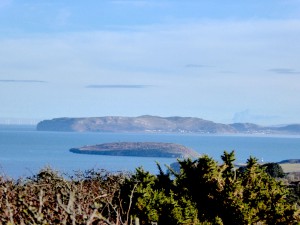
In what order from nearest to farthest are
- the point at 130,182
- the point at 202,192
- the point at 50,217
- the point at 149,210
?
the point at 50,217, the point at 149,210, the point at 130,182, the point at 202,192

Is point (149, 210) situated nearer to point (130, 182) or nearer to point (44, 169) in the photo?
point (130, 182)

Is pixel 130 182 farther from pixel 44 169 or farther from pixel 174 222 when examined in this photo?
pixel 44 169

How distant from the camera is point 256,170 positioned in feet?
62.3

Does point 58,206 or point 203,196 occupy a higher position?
point 58,206

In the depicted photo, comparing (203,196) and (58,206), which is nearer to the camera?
(58,206)

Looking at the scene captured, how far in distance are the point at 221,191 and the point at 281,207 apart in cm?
144

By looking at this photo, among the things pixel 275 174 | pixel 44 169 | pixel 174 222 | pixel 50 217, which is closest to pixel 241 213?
pixel 174 222

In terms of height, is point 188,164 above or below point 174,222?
above

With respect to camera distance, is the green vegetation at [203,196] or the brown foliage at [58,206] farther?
the green vegetation at [203,196]

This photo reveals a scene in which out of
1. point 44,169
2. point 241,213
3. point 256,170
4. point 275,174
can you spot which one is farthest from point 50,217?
point 275,174

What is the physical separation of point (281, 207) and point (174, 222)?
3.07m

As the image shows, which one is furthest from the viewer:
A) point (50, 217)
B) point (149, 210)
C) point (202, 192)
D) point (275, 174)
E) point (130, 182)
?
point (275, 174)

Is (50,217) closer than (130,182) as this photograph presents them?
Yes

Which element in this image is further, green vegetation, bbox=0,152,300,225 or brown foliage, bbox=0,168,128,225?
green vegetation, bbox=0,152,300,225
